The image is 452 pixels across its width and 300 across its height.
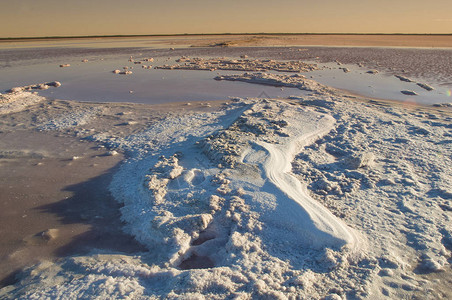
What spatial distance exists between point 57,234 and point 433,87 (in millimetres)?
9901

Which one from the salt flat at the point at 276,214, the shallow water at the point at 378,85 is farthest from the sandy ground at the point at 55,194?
the shallow water at the point at 378,85

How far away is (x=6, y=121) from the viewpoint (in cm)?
624

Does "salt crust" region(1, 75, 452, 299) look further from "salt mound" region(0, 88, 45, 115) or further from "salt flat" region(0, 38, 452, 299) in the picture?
"salt mound" region(0, 88, 45, 115)

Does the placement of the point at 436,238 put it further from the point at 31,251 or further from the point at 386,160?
the point at 31,251

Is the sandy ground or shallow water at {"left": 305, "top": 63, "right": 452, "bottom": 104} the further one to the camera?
shallow water at {"left": 305, "top": 63, "right": 452, "bottom": 104}

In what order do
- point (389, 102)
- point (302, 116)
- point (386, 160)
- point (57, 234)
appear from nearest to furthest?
1. point (57, 234)
2. point (386, 160)
3. point (302, 116)
4. point (389, 102)

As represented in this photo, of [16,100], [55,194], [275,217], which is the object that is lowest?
[55,194]

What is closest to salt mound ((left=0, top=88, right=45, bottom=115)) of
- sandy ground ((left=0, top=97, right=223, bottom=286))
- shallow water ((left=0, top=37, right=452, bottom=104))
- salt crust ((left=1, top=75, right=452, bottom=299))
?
shallow water ((left=0, top=37, right=452, bottom=104))

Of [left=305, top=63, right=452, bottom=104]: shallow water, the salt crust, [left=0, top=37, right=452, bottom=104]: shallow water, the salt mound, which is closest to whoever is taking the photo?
the salt crust

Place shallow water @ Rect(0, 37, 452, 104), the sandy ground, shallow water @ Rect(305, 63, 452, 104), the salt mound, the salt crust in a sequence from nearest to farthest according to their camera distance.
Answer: the salt crust → the sandy ground → the salt mound → shallow water @ Rect(305, 63, 452, 104) → shallow water @ Rect(0, 37, 452, 104)

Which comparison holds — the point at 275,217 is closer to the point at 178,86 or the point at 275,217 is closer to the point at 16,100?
the point at 178,86

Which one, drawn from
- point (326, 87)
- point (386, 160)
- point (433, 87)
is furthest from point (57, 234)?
point (433, 87)

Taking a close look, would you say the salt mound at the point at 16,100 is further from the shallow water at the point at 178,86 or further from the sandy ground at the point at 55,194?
the sandy ground at the point at 55,194

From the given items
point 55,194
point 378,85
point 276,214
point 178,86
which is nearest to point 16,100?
point 178,86
